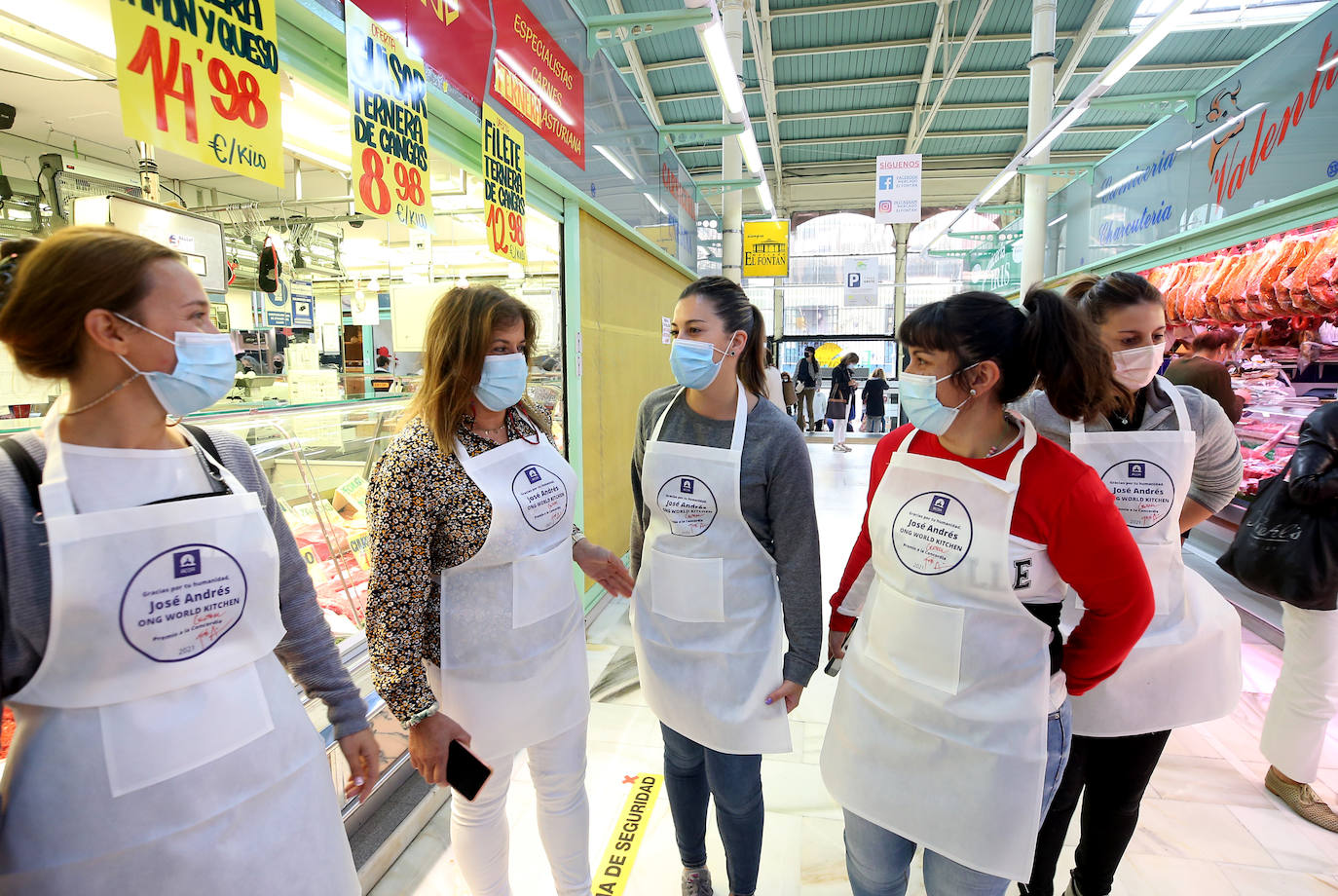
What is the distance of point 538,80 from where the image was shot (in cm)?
325

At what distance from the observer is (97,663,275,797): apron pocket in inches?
36.2

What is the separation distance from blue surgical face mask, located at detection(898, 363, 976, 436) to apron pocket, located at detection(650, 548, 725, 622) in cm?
63

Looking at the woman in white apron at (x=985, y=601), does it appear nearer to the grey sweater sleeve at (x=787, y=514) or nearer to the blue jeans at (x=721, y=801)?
the grey sweater sleeve at (x=787, y=514)

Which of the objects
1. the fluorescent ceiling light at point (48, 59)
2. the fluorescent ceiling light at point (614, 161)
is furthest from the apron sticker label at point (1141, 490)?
the fluorescent ceiling light at point (48, 59)

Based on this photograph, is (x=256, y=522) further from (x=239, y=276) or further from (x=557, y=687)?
(x=239, y=276)

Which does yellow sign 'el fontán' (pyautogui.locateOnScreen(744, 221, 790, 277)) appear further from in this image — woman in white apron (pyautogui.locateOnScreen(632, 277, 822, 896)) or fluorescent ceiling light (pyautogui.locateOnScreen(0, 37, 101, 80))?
woman in white apron (pyautogui.locateOnScreen(632, 277, 822, 896))

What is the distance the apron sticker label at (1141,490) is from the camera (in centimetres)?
164

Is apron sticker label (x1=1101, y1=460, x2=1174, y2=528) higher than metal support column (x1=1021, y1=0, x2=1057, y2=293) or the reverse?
the reverse

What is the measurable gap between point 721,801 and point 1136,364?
1612 millimetres

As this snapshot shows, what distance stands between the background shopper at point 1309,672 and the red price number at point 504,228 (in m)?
3.07

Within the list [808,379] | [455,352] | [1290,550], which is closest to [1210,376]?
[1290,550]

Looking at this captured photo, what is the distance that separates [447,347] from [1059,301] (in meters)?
1.35

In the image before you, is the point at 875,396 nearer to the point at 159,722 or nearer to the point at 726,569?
the point at 726,569

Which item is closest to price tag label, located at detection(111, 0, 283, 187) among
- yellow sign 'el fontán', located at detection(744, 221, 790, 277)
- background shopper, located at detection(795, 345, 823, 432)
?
yellow sign 'el fontán', located at detection(744, 221, 790, 277)
